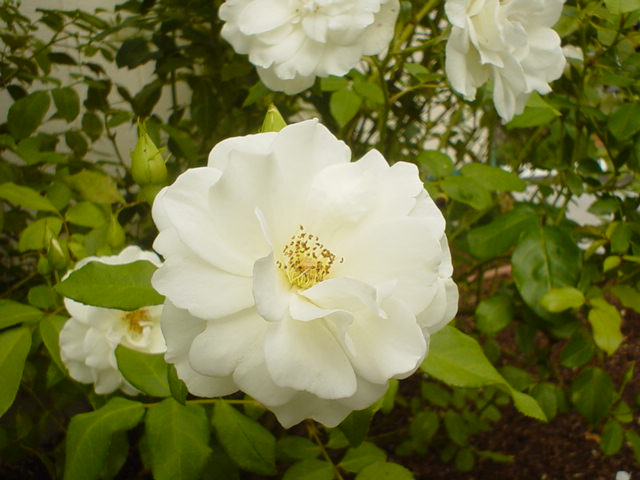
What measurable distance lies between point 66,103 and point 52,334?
1.52 feet

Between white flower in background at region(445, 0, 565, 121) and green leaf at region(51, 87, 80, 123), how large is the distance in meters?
0.61

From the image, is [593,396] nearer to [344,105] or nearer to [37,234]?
[344,105]

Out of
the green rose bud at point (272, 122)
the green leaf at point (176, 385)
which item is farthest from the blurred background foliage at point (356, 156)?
the green rose bud at point (272, 122)

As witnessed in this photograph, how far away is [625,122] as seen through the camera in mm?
768

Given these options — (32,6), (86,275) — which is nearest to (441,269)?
(86,275)

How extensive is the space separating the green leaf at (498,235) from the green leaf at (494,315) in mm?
99

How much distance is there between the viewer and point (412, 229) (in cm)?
39

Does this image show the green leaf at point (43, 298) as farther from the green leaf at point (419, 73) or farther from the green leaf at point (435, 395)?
the green leaf at point (435, 395)

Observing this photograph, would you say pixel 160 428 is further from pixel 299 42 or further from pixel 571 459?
pixel 571 459

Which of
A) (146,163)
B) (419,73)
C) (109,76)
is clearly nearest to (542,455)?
(419,73)

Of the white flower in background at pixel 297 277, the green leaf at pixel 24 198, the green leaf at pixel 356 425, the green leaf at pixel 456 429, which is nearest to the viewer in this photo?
the white flower in background at pixel 297 277

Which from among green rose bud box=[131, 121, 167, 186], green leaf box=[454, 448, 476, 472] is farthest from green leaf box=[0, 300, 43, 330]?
green leaf box=[454, 448, 476, 472]

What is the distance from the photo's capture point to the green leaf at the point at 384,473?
24.8 inches

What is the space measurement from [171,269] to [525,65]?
495 millimetres
